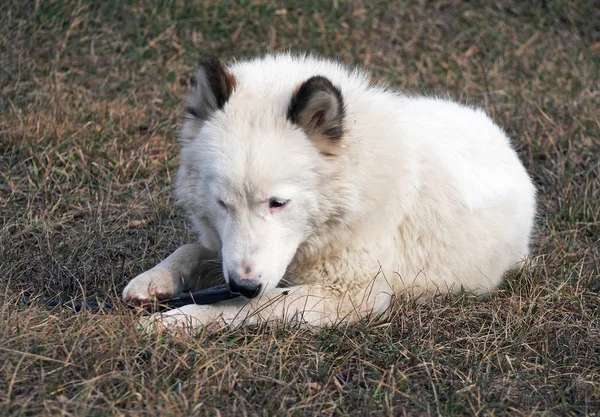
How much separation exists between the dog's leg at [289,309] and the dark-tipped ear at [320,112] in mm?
787

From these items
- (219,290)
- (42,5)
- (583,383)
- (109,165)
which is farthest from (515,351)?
(42,5)

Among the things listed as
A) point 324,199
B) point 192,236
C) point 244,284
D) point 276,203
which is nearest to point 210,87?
point 276,203

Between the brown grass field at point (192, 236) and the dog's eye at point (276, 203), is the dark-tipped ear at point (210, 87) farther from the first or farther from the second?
the brown grass field at point (192, 236)

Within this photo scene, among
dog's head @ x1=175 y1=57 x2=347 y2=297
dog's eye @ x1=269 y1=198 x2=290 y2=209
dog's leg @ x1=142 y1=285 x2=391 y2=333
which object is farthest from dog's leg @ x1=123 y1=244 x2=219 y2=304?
dog's eye @ x1=269 y1=198 x2=290 y2=209

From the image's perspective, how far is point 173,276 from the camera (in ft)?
14.3

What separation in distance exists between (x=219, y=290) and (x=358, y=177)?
3.06 feet

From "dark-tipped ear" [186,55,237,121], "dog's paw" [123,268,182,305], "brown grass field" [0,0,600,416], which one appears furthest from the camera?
"dog's paw" [123,268,182,305]

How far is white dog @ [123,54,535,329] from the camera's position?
12.6 ft

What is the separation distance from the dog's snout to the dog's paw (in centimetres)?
57

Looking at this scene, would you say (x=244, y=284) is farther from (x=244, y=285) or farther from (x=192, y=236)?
(x=192, y=236)

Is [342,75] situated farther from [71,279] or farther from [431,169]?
→ [71,279]

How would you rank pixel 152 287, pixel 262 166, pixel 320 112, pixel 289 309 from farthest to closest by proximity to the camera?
pixel 152 287 < pixel 289 309 < pixel 320 112 < pixel 262 166

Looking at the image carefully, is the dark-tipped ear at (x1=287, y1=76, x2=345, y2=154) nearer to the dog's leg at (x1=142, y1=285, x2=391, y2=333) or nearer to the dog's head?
the dog's head

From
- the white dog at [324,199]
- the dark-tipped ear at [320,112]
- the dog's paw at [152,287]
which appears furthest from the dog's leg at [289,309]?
the dark-tipped ear at [320,112]
